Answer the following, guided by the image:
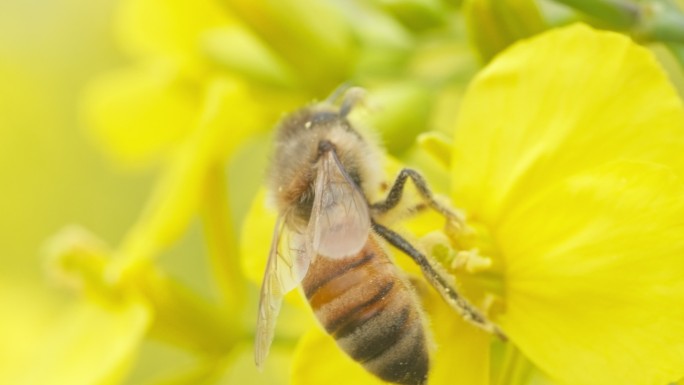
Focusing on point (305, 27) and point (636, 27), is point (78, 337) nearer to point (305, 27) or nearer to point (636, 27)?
point (305, 27)

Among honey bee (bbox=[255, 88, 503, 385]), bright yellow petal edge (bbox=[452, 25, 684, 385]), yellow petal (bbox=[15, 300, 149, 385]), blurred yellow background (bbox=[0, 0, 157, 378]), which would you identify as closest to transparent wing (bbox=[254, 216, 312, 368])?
honey bee (bbox=[255, 88, 503, 385])

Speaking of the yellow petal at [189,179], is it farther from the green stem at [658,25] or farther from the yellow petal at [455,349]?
the green stem at [658,25]

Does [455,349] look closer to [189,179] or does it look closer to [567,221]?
[567,221]

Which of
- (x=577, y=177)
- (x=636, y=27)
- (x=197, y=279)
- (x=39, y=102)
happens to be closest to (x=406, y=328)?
(x=577, y=177)

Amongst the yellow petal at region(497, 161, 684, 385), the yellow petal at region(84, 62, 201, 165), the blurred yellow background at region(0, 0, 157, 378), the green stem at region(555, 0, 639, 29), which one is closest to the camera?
the yellow petal at region(497, 161, 684, 385)

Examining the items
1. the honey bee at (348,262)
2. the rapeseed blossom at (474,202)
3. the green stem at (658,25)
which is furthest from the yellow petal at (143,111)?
the green stem at (658,25)

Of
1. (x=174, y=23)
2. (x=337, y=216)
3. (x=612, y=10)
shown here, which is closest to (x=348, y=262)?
(x=337, y=216)

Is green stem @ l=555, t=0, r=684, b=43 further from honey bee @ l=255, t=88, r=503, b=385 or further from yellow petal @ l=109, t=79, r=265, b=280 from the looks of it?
yellow petal @ l=109, t=79, r=265, b=280
